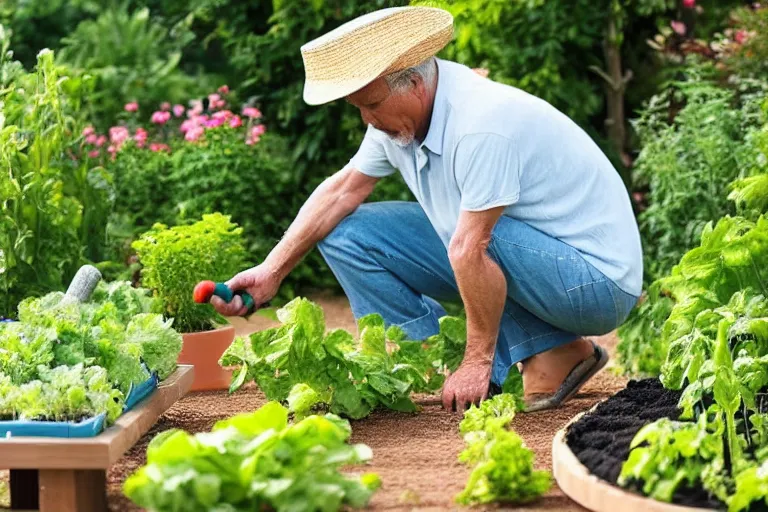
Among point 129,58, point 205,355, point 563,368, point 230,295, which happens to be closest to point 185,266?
point 205,355

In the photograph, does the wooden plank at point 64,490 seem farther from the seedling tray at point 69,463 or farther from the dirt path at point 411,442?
the dirt path at point 411,442

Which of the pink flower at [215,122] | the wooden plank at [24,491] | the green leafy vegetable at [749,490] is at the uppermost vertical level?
the pink flower at [215,122]

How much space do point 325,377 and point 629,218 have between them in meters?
1.17

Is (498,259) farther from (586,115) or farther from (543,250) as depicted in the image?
(586,115)

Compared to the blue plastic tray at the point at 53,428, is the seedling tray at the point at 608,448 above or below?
below

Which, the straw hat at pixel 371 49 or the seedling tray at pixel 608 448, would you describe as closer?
the seedling tray at pixel 608 448

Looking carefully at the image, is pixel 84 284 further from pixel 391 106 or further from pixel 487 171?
pixel 487 171

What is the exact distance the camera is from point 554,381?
431cm

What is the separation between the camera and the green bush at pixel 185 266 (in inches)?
182

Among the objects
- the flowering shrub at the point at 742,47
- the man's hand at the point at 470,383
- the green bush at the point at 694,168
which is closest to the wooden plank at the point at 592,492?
the man's hand at the point at 470,383

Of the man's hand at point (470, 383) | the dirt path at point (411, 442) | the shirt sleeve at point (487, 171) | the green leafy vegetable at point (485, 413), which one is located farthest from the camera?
the man's hand at point (470, 383)

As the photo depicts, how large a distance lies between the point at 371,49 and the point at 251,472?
5.50 feet

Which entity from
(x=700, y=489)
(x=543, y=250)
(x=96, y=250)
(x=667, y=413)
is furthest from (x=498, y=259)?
(x=96, y=250)

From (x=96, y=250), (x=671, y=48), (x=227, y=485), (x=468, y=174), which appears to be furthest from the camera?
(x=671, y=48)
